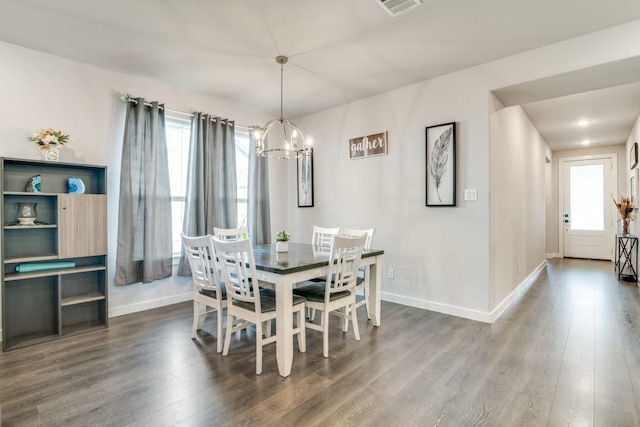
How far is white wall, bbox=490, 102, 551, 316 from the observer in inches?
139

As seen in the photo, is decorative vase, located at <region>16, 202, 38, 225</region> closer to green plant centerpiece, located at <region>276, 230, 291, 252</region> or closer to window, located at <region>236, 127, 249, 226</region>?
green plant centerpiece, located at <region>276, 230, 291, 252</region>

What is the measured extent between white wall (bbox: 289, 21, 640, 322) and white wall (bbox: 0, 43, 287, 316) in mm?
2074

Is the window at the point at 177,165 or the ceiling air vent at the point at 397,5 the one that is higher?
the ceiling air vent at the point at 397,5

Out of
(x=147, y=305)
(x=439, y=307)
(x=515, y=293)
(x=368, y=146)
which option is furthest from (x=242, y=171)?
(x=515, y=293)

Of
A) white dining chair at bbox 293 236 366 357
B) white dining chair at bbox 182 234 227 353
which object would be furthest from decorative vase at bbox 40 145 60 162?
white dining chair at bbox 293 236 366 357

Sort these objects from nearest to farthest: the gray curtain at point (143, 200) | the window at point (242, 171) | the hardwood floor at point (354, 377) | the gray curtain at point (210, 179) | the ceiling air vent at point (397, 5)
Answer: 1. the hardwood floor at point (354, 377)
2. the ceiling air vent at point (397, 5)
3. the gray curtain at point (143, 200)
4. the gray curtain at point (210, 179)
5. the window at point (242, 171)

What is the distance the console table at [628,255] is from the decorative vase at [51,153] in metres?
7.73

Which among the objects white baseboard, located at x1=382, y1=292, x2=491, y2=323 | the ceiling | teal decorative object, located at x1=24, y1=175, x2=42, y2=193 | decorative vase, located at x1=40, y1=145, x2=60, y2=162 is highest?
the ceiling

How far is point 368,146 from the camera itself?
4.32 meters

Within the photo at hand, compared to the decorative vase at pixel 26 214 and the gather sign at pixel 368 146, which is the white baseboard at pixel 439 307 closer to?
the gather sign at pixel 368 146

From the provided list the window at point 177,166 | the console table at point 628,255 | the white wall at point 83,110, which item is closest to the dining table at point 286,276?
the window at point 177,166

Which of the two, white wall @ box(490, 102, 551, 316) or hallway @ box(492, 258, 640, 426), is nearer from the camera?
hallway @ box(492, 258, 640, 426)

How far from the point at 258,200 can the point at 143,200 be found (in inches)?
61.8

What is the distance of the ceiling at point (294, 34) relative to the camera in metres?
2.39
